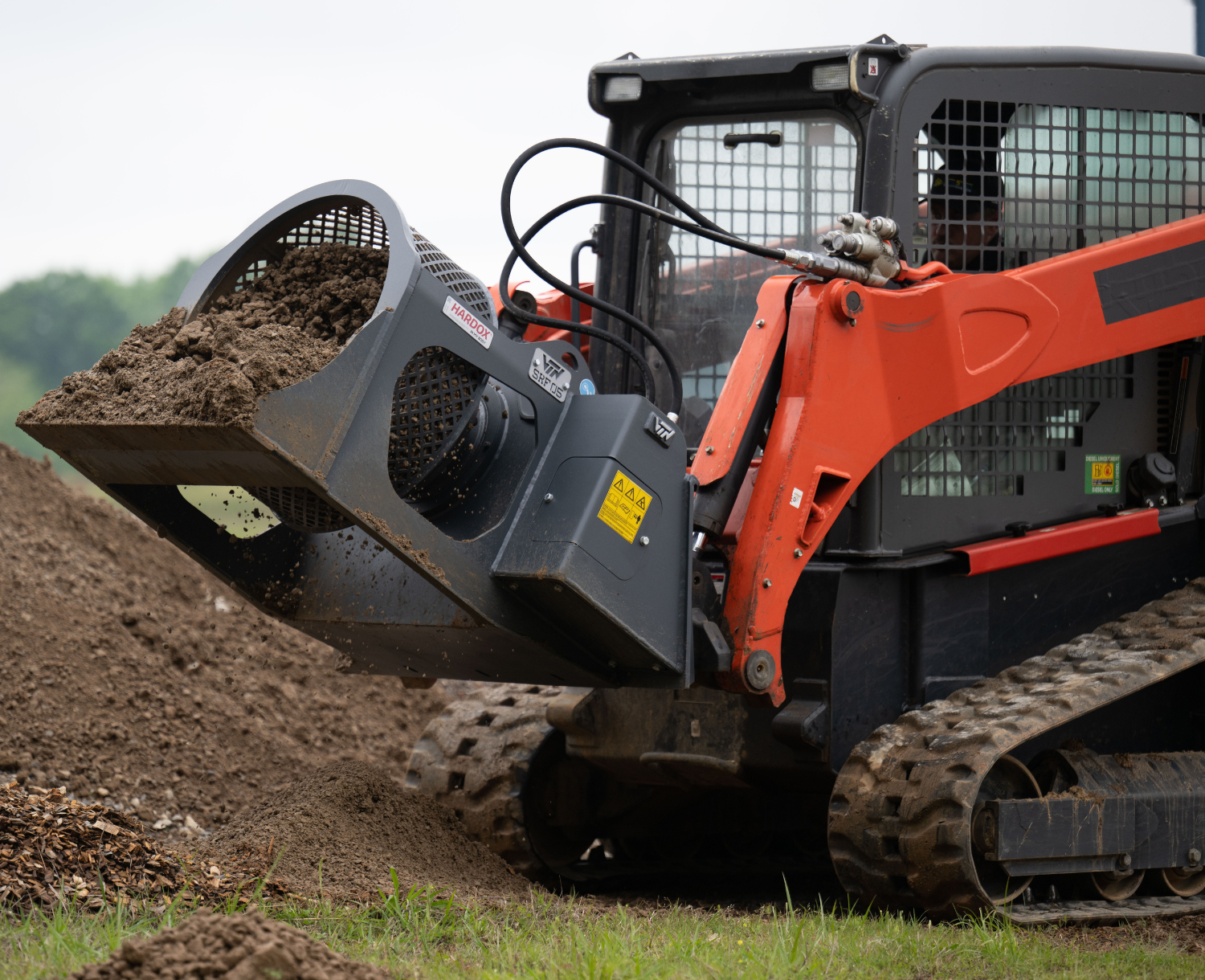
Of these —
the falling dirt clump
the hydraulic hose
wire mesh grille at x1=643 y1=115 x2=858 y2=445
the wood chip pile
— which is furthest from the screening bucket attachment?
the falling dirt clump

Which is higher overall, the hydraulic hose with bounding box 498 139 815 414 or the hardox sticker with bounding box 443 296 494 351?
the hydraulic hose with bounding box 498 139 815 414

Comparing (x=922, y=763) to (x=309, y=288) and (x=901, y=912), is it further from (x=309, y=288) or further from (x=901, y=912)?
(x=309, y=288)

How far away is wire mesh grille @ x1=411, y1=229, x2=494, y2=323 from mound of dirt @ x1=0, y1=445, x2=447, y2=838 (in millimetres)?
2877

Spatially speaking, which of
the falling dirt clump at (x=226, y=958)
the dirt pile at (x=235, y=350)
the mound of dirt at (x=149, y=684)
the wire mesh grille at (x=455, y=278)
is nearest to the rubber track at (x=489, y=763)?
the mound of dirt at (x=149, y=684)

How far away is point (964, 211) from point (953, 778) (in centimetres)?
177

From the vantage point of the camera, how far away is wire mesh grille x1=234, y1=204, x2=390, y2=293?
3869 mm

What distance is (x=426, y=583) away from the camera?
400cm

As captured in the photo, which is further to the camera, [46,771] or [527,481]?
[46,771]

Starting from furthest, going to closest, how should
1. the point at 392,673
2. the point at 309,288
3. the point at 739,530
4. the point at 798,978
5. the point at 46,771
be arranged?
the point at 46,771, the point at 392,673, the point at 739,530, the point at 309,288, the point at 798,978

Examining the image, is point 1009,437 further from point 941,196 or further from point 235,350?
point 235,350

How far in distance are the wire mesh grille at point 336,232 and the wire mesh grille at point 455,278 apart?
6.8 inches

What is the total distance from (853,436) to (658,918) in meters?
1.41

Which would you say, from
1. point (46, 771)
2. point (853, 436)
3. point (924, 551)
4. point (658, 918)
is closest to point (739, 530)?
point (853, 436)

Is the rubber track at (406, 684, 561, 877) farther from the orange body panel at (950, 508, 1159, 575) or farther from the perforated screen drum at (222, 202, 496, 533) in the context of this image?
the orange body panel at (950, 508, 1159, 575)
